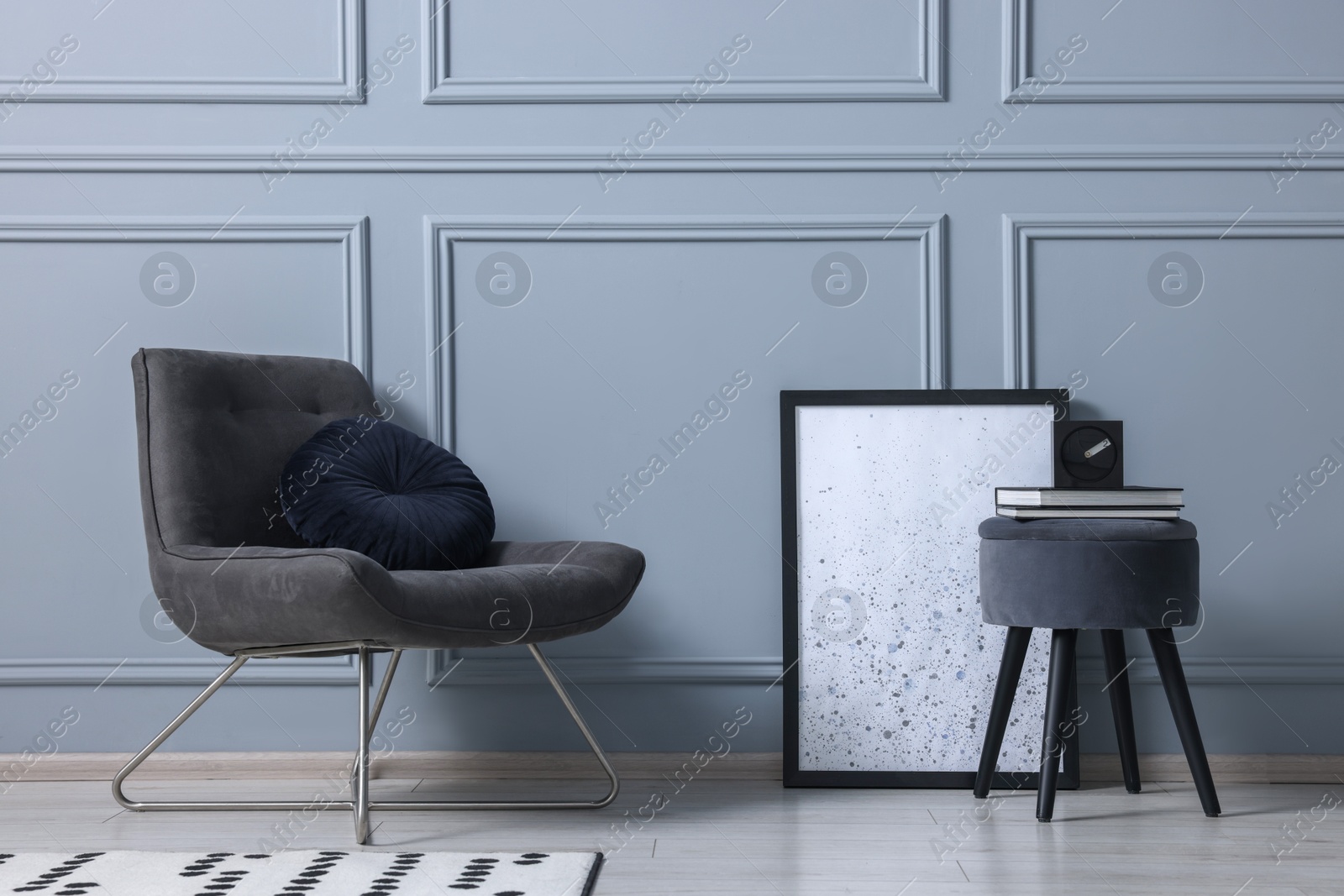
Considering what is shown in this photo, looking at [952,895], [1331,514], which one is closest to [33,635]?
[952,895]

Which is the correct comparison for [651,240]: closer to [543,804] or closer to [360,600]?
[360,600]

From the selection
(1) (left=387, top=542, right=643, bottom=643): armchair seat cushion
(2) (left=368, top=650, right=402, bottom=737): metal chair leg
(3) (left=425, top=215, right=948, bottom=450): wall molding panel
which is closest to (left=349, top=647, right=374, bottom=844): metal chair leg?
(1) (left=387, top=542, right=643, bottom=643): armchair seat cushion

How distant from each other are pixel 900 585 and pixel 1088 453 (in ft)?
1.66

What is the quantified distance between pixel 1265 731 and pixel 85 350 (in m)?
2.94

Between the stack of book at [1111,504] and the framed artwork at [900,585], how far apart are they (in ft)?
0.98

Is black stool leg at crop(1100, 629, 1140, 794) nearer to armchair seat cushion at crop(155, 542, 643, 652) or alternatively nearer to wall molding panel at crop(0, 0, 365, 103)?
armchair seat cushion at crop(155, 542, 643, 652)

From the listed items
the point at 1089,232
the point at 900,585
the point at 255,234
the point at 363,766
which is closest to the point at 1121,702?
the point at 900,585

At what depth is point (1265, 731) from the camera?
7.80 ft

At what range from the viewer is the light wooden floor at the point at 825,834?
1656 mm

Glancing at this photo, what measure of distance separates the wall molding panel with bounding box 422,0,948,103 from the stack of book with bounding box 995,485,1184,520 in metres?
1.03

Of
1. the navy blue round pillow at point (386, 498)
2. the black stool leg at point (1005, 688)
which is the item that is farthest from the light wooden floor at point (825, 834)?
the navy blue round pillow at point (386, 498)

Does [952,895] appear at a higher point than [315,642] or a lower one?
lower

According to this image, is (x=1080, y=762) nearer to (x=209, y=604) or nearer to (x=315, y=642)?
(x=315, y=642)

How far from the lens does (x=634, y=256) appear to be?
2.47 meters
